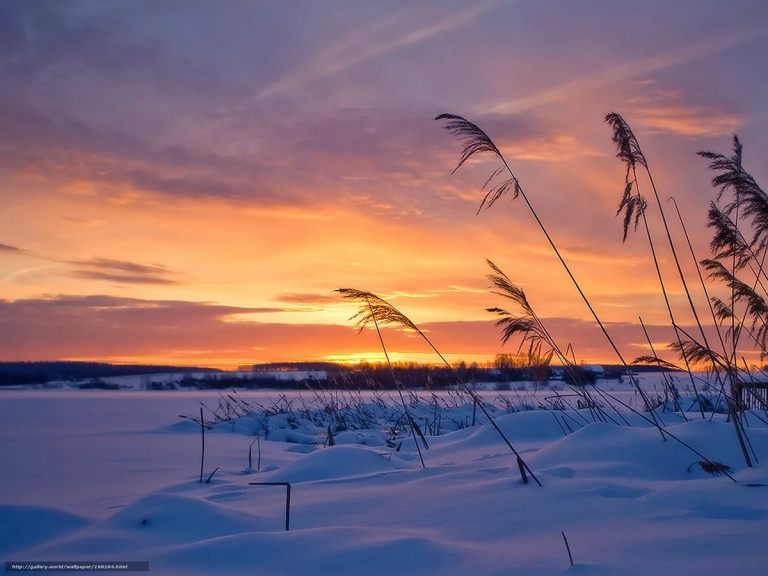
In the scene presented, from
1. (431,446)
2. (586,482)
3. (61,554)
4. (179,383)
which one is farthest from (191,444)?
(179,383)

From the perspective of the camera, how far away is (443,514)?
311cm

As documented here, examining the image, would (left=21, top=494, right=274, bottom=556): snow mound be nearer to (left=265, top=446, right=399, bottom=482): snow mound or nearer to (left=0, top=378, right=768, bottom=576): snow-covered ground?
(left=0, top=378, right=768, bottom=576): snow-covered ground

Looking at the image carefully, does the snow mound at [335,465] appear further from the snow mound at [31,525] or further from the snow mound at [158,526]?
the snow mound at [31,525]

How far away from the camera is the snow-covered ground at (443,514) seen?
7.76 feet

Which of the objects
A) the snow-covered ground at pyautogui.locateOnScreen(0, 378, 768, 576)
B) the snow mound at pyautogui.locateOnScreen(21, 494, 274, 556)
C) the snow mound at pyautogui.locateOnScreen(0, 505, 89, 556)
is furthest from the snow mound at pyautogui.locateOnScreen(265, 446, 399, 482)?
the snow mound at pyautogui.locateOnScreen(0, 505, 89, 556)

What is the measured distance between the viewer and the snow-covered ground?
2365 millimetres

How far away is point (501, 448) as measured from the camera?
202 inches

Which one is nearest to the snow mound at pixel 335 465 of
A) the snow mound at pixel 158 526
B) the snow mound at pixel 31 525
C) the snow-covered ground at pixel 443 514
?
the snow-covered ground at pixel 443 514

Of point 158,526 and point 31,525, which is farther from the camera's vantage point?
point 31,525

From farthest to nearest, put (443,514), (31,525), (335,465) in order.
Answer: (335,465) → (31,525) → (443,514)

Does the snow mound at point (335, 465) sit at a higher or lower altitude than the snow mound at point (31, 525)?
higher

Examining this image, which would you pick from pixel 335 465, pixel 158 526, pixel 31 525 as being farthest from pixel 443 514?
pixel 31 525

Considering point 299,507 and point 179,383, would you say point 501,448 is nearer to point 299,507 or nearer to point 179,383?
point 299,507

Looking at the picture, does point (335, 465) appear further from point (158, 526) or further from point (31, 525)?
point (31, 525)
